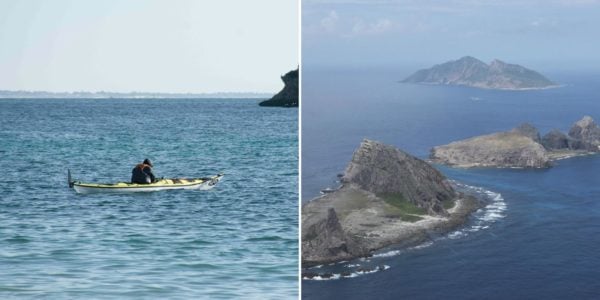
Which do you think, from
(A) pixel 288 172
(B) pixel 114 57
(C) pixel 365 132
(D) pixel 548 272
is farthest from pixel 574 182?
(B) pixel 114 57

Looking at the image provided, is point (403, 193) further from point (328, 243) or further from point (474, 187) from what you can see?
point (328, 243)

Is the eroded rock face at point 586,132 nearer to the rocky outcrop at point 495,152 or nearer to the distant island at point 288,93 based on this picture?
the rocky outcrop at point 495,152

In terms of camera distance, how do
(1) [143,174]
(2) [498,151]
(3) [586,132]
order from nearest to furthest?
(1) [143,174] < (3) [586,132] < (2) [498,151]

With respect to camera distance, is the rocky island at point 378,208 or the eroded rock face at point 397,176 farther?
the eroded rock face at point 397,176

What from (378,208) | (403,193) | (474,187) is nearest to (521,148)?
(474,187)

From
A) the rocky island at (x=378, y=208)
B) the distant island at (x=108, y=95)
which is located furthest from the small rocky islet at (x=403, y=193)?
the distant island at (x=108, y=95)

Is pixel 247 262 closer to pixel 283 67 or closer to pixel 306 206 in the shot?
pixel 306 206

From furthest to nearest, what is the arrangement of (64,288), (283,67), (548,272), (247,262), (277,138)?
(277,138)
(283,67)
(548,272)
(247,262)
(64,288)
